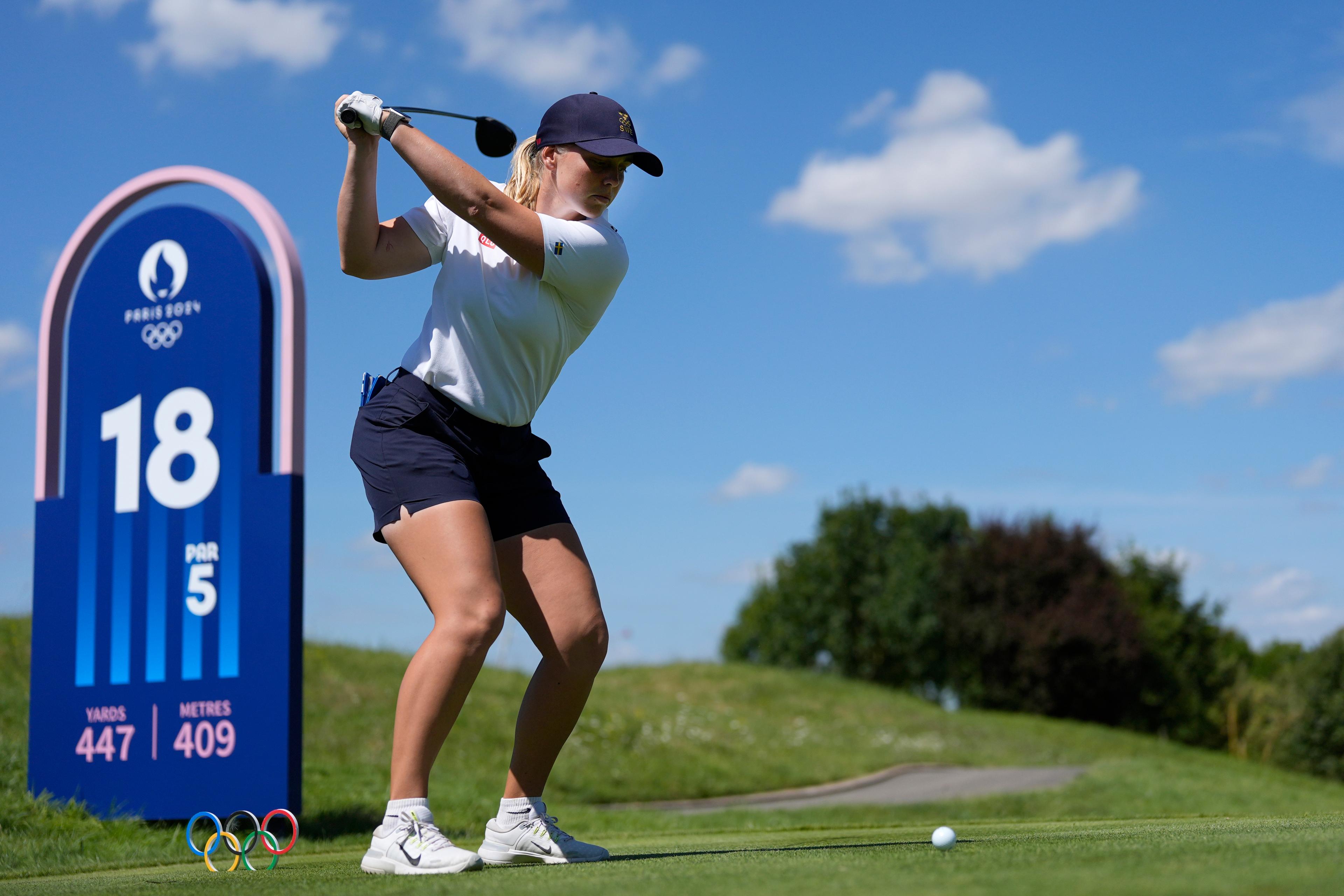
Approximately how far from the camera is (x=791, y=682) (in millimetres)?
26453

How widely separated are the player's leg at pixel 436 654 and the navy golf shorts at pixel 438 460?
0.09m

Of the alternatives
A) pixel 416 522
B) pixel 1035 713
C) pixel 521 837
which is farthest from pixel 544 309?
pixel 1035 713

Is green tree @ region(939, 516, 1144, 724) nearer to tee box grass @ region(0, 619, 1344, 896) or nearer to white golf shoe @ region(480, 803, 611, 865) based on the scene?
tee box grass @ region(0, 619, 1344, 896)

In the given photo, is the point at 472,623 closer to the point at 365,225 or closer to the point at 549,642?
the point at 549,642

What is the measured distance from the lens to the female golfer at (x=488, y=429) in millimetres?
3236

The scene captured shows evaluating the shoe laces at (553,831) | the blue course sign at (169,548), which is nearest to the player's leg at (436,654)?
the shoe laces at (553,831)

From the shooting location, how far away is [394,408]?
11.5ft

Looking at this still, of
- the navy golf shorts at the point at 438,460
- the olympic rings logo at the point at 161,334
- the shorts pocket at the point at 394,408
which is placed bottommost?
the navy golf shorts at the point at 438,460

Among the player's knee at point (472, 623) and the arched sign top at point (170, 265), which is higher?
the arched sign top at point (170, 265)

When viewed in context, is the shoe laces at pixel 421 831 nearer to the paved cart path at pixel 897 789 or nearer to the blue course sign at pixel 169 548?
the blue course sign at pixel 169 548

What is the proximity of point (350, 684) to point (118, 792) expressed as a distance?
26.8 ft

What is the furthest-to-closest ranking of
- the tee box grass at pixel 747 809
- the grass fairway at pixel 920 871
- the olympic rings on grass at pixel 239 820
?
1. the olympic rings on grass at pixel 239 820
2. the tee box grass at pixel 747 809
3. the grass fairway at pixel 920 871

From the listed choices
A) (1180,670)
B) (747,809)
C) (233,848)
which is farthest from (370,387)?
(1180,670)

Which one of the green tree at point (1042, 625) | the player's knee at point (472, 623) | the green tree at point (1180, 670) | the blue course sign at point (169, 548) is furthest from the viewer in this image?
the green tree at point (1180, 670)
